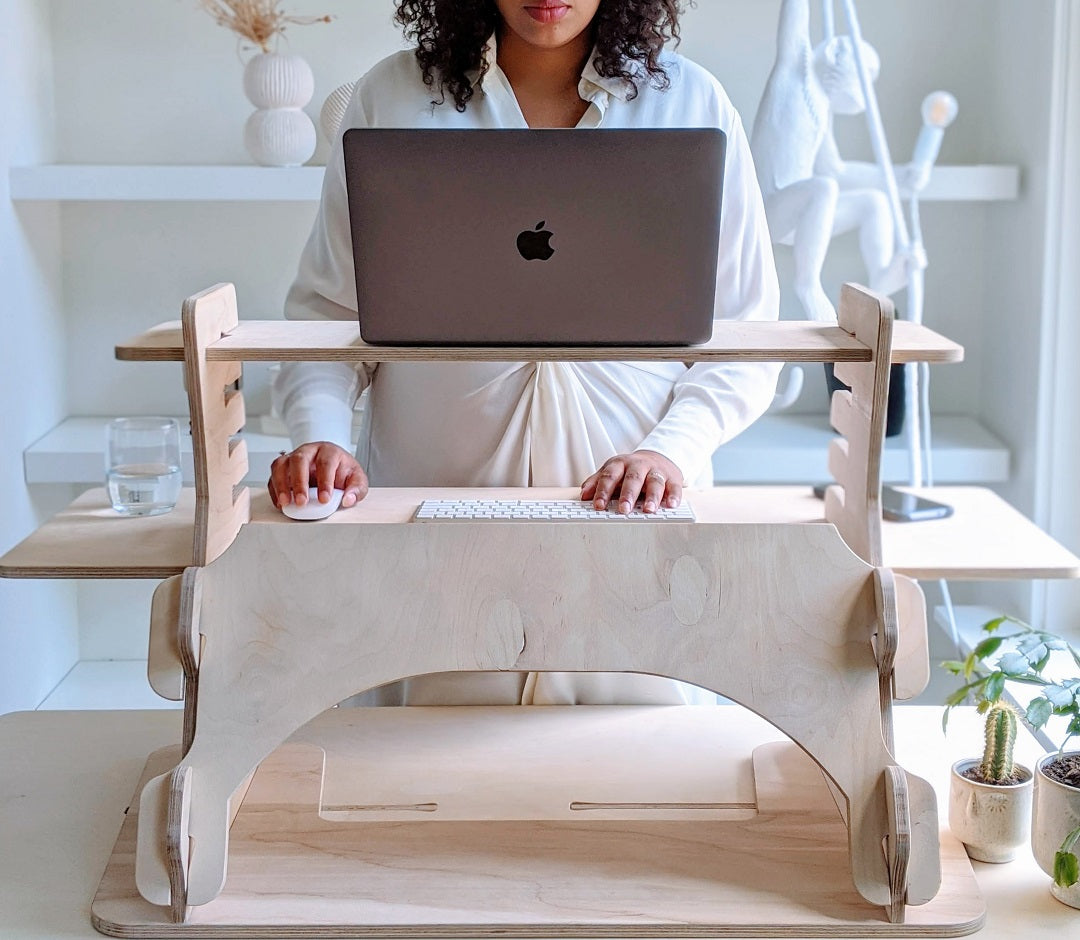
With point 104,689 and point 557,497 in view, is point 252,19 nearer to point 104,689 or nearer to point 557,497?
point 104,689

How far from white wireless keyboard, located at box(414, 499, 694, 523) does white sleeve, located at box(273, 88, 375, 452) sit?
210mm

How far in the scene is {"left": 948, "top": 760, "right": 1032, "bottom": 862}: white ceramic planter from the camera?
118cm

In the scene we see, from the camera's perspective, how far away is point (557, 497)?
58.9 inches

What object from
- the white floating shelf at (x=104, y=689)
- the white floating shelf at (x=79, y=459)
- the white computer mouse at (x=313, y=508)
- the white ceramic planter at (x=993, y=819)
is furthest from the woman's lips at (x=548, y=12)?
the white floating shelf at (x=104, y=689)

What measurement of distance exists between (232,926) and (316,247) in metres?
0.86

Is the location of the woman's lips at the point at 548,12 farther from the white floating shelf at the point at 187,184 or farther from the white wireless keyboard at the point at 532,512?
the white floating shelf at the point at 187,184

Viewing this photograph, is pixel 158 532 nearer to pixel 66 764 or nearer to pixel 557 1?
pixel 66 764

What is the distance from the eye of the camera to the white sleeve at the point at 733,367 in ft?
5.10

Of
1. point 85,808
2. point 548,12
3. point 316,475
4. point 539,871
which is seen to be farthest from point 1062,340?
point 85,808

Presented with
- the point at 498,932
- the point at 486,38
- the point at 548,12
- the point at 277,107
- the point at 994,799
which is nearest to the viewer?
the point at 498,932

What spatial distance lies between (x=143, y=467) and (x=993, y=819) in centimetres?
101

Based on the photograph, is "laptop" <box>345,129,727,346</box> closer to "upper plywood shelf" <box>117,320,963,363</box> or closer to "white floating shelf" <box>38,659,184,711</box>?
"upper plywood shelf" <box>117,320,963,363</box>

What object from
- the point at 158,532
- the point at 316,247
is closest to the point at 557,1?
the point at 316,247

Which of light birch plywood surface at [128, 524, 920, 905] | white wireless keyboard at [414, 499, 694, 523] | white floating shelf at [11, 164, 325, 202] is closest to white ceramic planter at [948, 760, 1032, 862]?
light birch plywood surface at [128, 524, 920, 905]
